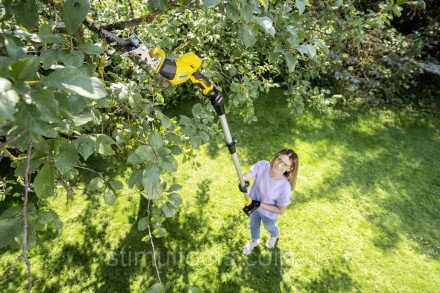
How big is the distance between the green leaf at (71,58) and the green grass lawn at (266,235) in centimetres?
266

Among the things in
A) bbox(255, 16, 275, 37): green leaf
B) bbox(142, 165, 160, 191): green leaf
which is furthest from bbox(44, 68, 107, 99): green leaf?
bbox(255, 16, 275, 37): green leaf

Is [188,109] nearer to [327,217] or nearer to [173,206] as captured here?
[327,217]

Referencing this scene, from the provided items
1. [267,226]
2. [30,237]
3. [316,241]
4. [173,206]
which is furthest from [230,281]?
[30,237]

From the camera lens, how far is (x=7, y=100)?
68 centimetres

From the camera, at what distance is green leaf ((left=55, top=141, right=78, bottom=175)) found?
1.35 meters

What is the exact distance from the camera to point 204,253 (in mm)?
3764

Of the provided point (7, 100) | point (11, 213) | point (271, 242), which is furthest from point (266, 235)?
point (7, 100)

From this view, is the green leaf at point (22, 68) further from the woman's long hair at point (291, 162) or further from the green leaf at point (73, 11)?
the woman's long hair at point (291, 162)

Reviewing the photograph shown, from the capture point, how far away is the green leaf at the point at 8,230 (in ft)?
4.02

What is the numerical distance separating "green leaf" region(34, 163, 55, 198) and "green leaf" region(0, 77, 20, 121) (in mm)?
805

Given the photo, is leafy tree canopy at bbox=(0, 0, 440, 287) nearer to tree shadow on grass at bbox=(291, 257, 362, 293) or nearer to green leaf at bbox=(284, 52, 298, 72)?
green leaf at bbox=(284, 52, 298, 72)

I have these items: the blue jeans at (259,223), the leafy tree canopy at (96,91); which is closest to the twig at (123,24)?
the leafy tree canopy at (96,91)

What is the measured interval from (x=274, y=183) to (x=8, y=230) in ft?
7.69

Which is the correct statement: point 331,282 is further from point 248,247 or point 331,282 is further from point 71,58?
point 71,58
